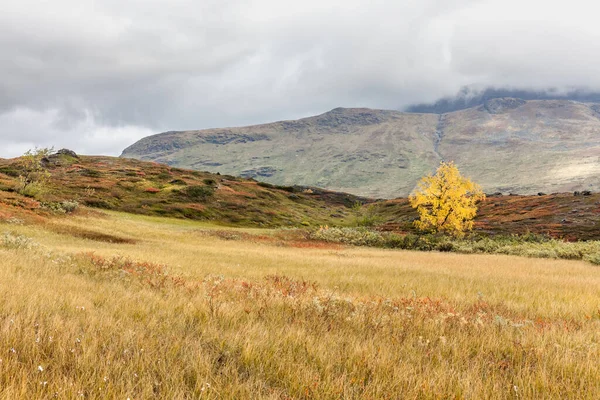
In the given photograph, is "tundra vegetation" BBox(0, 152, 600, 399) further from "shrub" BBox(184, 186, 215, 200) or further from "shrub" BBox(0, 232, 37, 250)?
"shrub" BBox(184, 186, 215, 200)

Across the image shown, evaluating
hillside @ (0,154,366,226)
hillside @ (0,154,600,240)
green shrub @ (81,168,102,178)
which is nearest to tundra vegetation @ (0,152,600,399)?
hillside @ (0,154,600,240)

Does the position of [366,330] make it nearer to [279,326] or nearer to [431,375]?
[279,326]

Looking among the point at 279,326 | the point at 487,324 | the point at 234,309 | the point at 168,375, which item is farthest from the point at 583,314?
the point at 168,375

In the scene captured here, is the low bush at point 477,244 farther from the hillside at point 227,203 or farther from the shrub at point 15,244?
the shrub at point 15,244

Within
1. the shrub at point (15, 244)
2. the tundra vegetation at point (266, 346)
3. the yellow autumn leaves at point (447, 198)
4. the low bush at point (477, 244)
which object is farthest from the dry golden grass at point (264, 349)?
the yellow autumn leaves at point (447, 198)

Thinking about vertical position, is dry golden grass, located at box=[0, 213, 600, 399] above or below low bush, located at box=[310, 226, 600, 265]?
above

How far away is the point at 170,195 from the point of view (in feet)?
261

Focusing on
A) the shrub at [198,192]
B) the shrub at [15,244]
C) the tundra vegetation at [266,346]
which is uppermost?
the shrub at [198,192]

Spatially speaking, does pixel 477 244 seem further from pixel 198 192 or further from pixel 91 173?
pixel 91 173

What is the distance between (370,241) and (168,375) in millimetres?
42784

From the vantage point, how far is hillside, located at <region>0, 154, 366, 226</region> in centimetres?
6756

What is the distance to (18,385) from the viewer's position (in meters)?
2.48

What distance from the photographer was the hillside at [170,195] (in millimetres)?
67562

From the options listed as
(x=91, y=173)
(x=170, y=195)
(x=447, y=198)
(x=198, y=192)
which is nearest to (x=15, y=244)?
(x=447, y=198)
